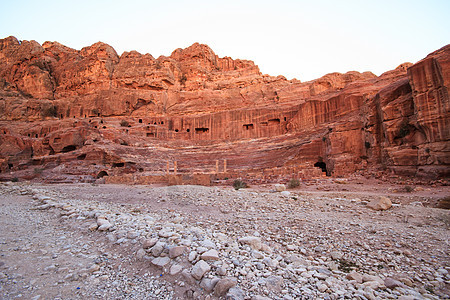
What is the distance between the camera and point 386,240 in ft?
15.6

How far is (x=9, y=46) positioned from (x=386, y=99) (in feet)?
268

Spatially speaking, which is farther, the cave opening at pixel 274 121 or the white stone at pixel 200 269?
the cave opening at pixel 274 121

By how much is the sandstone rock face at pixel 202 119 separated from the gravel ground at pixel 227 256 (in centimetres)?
943

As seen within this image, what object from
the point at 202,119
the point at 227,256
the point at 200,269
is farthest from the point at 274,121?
the point at 200,269

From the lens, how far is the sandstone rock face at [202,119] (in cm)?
1379

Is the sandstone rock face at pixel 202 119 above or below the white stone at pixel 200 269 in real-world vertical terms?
above

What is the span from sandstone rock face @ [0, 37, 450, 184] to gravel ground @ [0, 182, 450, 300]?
9430mm

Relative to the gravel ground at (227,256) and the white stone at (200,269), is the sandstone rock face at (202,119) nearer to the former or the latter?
the gravel ground at (227,256)

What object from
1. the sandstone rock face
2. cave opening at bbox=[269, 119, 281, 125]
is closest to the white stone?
the sandstone rock face

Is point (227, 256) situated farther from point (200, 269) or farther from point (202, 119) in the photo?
point (202, 119)

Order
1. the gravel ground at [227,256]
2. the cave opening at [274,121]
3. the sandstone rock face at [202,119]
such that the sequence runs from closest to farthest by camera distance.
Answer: the gravel ground at [227,256]
the sandstone rock face at [202,119]
the cave opening at [274,121]

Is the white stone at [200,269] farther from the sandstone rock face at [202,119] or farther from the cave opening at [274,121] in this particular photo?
the cave opening at [274,121]

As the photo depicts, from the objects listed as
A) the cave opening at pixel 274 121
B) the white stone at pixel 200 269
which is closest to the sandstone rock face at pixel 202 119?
the cave opening at pixel 274 121

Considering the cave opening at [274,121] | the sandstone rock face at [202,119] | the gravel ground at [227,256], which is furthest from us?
the cave opening at [274,121]
